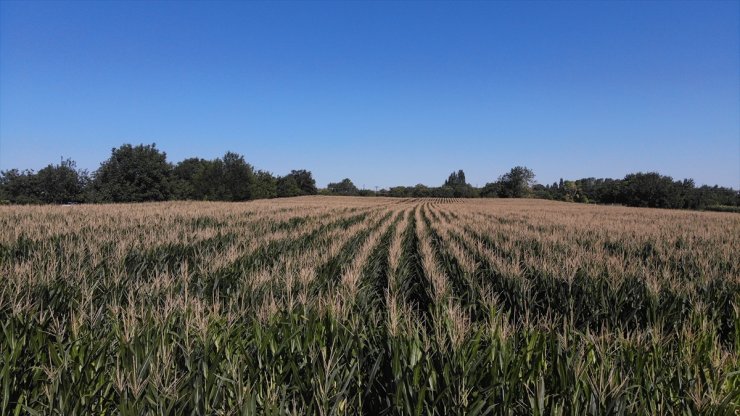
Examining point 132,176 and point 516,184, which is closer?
point 132,176

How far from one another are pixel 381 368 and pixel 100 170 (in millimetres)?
86297

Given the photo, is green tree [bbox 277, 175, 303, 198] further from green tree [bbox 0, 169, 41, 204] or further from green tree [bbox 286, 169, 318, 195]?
green tree [bbox 0, 169, 41, 204]

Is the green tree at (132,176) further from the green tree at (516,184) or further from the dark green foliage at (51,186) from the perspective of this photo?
the green tree at (516,184)

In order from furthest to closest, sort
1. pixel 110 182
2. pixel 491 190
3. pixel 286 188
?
pixel 491 190
pixel 286 188
pixel 110 182

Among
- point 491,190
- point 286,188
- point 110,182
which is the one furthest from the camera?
point 491,190

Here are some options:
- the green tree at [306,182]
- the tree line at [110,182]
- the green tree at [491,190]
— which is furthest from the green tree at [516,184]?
the tree line at [110,182]

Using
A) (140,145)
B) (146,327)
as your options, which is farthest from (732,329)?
(140,145)

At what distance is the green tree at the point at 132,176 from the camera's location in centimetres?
6825

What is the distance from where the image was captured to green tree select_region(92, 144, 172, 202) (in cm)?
6825

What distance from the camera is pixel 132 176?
6988 centimetres

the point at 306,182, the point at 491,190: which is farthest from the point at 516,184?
the point at 306,182

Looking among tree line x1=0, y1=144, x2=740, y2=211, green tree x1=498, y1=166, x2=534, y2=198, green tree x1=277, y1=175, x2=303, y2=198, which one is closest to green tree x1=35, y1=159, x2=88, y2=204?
tree line x1=0, y1=144, x2=740, y2=211

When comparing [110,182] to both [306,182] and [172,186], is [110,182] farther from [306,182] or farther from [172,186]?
[306,182]

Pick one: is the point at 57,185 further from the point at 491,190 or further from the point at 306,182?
the point at 491,190
